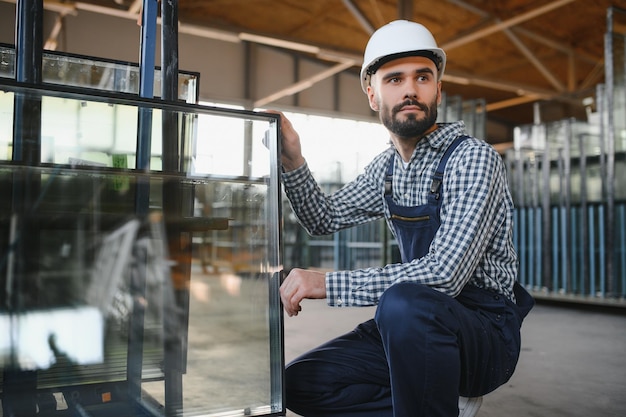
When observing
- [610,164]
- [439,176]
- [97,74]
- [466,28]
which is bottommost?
[439,176]

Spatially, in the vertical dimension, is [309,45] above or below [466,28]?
below

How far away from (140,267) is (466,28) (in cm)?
908

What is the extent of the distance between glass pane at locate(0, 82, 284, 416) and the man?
18 centimetres

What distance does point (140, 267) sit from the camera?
137 centimetres

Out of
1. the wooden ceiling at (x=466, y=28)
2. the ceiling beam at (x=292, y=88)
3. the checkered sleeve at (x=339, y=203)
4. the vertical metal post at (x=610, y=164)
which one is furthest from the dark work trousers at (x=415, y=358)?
the ceiling beam at (x=292, y=88)

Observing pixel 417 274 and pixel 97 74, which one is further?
pixel 97 74

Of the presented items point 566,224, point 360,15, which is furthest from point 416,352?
point 360,15

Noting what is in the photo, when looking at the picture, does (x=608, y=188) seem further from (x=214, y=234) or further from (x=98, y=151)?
(x=98, y=151)

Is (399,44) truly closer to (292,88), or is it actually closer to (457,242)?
(457,242)

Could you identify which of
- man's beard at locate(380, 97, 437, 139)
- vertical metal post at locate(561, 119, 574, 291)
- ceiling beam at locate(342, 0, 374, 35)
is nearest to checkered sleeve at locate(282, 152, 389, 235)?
man's beard at locate(380, 97, 437, 139)

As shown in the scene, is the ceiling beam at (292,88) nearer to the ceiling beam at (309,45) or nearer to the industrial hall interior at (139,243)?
the ceiling beam at (309,45)

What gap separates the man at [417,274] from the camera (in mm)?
1397

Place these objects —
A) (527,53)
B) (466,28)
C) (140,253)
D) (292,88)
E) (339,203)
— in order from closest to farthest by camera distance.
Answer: (140,253)
(339,203)
(527,53)
(466,28)
(292,88)

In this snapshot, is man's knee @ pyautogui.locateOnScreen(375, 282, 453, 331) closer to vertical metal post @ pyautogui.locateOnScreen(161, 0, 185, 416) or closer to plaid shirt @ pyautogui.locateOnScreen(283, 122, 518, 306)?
plaid shirt @ pyautogui.locateOnScreen(283, 122, 518, 306)
